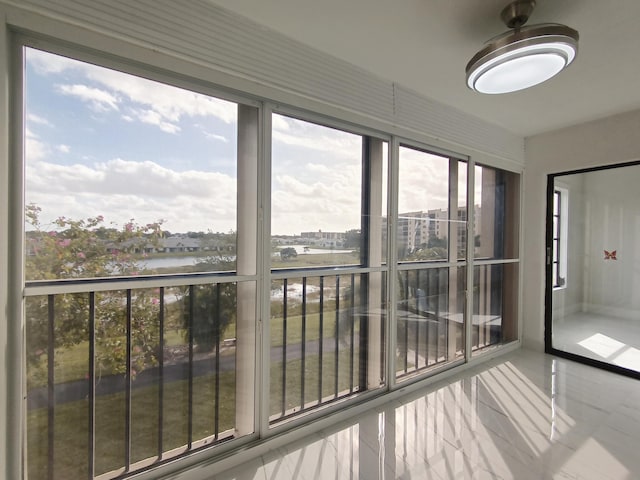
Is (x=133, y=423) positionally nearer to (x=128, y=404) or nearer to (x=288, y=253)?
(x=128, y=404)

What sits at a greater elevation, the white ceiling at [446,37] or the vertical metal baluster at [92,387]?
the white ceiling at [446,37]

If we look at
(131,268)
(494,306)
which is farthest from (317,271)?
(494,306)

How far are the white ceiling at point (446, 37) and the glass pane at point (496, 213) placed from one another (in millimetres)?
959

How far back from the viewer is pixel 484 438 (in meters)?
2.04

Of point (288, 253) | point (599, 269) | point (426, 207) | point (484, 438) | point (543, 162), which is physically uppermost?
point (543, 162)

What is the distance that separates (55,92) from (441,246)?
2.96 metres

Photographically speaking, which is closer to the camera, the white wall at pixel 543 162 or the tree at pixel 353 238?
Answer: the tree at pixel 353 238

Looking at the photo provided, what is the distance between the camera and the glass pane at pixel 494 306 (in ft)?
11.2

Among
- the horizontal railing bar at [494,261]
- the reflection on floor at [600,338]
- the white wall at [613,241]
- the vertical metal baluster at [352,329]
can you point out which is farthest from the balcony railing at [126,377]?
the white wall at [613,241]

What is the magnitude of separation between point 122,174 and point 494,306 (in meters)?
3.87

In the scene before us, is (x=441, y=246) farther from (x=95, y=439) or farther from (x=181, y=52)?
(x=95, y=439)

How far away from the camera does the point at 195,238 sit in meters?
1.76

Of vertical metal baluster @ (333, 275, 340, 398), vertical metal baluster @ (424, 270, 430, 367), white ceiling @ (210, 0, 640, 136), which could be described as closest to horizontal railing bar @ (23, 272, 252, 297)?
vertical metal baluster @ (333, 275, 340, 398)

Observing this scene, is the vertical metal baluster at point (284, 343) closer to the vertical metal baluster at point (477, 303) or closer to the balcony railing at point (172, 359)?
the balcony railing at point (172, 359)
